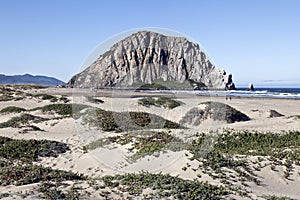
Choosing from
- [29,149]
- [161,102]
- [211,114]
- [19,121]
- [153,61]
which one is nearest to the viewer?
[153,61]

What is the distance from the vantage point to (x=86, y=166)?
15.5 m

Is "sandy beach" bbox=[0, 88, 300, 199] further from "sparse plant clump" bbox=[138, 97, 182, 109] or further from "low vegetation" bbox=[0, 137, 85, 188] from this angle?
"sparse plant clump" bbox=[138, 97, 182, 109]

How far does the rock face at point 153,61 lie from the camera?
491 inches

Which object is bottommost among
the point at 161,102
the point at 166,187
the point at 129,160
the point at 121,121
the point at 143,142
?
the point at 129,160

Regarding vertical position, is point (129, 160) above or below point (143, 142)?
below

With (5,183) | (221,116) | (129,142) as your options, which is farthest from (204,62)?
(221,116)

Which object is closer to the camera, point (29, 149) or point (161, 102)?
point (29, 149)

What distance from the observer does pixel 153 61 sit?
41.4 feet

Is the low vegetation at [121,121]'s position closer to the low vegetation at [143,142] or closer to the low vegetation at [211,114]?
the low vegetation at [143,142]

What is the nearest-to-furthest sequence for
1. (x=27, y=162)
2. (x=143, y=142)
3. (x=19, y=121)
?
(x=27, y=162)
(x=143, y=142)
(x=19, y=121)

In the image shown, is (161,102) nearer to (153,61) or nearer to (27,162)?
(27,162)

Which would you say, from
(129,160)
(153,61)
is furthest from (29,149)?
(153,61)

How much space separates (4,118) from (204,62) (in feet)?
62.4

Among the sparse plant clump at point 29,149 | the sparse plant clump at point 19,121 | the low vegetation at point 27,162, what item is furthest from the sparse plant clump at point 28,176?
the sparse plant clump at point 19,121
